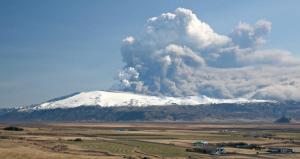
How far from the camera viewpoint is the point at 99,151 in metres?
124

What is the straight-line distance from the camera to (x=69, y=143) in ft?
470

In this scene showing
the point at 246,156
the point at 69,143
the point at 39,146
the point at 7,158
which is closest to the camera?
the point at 7,158

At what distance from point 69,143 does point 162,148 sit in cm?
2576

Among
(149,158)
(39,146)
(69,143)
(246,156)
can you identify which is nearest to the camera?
(149,158)

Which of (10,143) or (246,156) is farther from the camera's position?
(10,143)

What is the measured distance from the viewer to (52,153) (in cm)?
11400

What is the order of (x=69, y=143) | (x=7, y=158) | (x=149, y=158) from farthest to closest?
(x=69, y=143) → (x=149, y=158) → (x=7, y=158)

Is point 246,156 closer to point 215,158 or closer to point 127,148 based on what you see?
point 215,158

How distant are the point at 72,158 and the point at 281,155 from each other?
51.7 meters

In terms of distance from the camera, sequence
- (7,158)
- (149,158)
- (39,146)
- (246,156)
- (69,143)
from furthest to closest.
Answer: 1. (69,143)
2. (39,146)
3. (246,156)
4. (149,158)
5. (7,158)

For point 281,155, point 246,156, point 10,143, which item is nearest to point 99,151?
point 10,143

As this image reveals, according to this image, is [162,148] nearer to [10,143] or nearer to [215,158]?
[215,158]

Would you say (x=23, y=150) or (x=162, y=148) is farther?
(x=162, y=148)

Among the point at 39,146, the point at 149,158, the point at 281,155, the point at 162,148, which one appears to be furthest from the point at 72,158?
the point at 281,155
